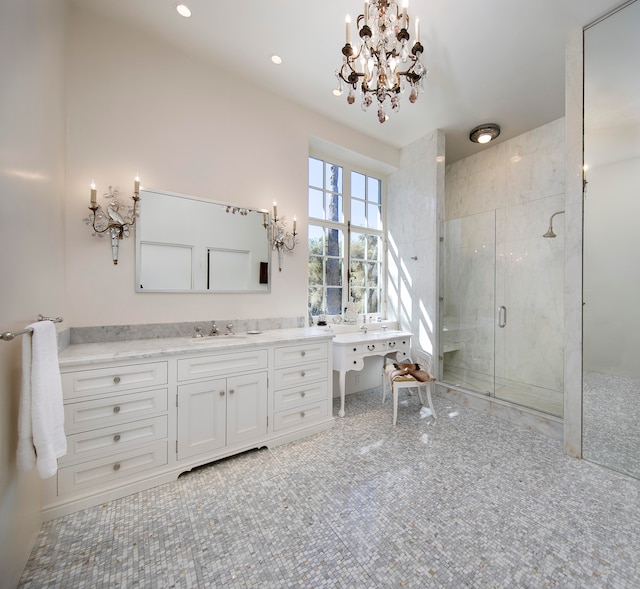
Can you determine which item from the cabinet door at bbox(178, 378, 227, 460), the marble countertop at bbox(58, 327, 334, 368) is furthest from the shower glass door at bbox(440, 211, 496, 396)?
the cabinet door at bbox(178, 378, 227, 460)

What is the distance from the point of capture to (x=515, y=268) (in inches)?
139

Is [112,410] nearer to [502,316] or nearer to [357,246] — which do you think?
[357,246]

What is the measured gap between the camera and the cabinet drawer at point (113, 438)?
164cm

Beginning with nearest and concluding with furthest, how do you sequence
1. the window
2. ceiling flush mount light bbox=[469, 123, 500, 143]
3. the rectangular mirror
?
the rectangular mirror → ceiling flush mount light bbox=[469, 123, 500, 143] → the window

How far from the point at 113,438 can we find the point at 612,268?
3.69m

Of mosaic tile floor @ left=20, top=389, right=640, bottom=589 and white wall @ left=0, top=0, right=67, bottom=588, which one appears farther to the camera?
mosaic tile floor @ left=20, top=389, right=640, bottom=589

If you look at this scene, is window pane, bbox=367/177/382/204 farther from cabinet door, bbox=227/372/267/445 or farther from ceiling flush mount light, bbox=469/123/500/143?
cabinet door, bbox=227/372/267/445

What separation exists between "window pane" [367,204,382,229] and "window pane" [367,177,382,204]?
9cm

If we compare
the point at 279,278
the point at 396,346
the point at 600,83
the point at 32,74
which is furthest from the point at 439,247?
the point at 32,74

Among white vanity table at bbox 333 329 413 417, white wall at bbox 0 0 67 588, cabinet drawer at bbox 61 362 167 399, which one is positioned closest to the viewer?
Answer: white wall at bbox 0 0 67 588

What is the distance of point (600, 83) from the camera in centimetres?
212

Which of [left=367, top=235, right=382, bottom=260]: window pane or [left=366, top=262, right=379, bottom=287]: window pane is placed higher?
[left=367, top=235, right=382, bottom=260]: window pane

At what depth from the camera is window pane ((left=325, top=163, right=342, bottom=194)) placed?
3697mm

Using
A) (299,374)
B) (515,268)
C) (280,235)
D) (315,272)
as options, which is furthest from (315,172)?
(515,268)
